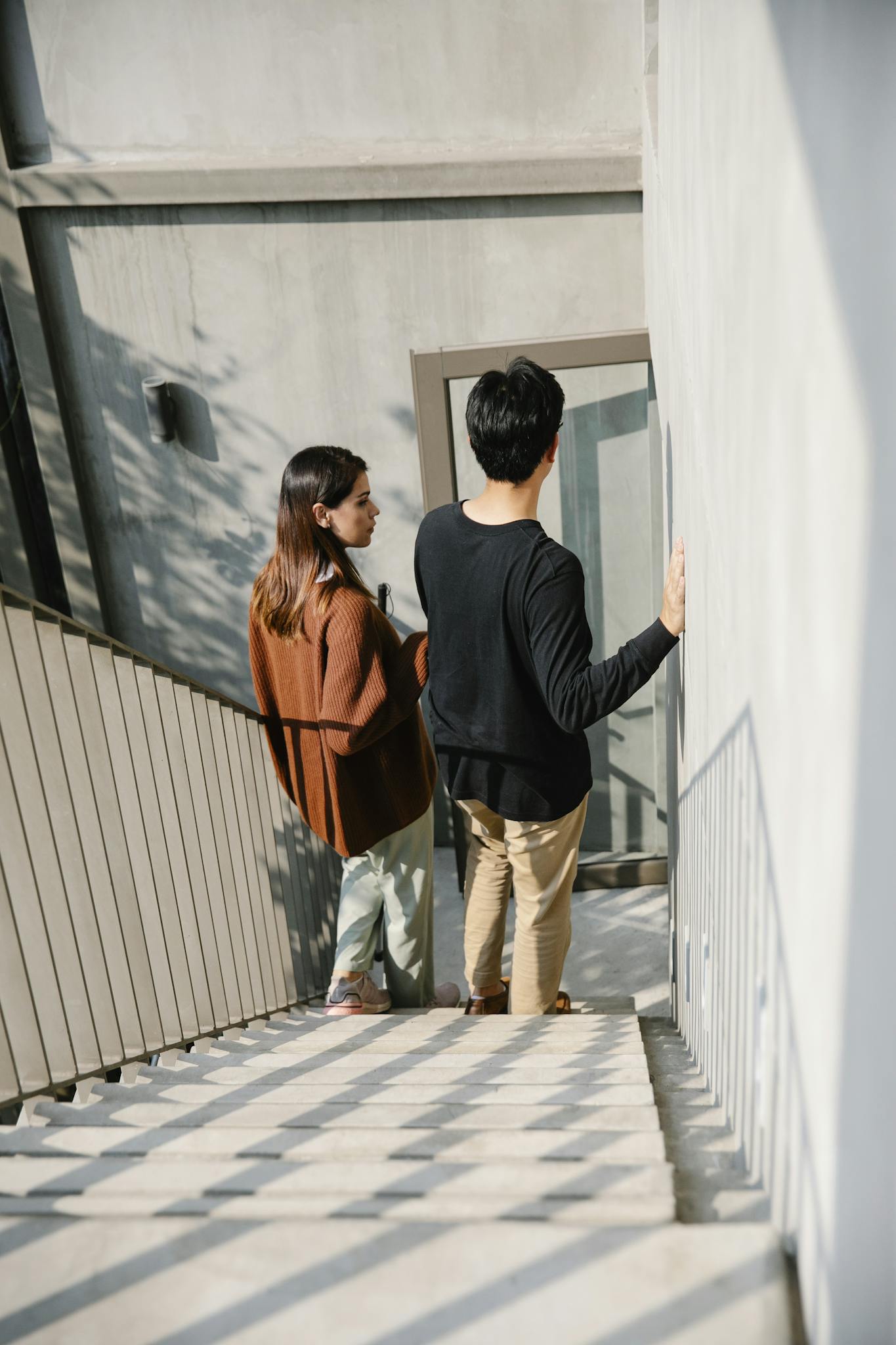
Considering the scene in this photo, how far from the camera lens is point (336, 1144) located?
1662 millimetres

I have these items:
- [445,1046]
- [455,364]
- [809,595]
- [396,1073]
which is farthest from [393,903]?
[809,595]

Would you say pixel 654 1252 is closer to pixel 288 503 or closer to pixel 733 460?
pixel 733 460

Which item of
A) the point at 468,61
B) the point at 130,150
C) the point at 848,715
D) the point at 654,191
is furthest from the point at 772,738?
the point at 130,150

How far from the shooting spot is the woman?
2.66 metres

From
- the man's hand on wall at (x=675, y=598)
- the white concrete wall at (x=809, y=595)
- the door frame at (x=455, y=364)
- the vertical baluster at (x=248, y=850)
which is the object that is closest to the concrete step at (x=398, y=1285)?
the white concrete wall at (x=809, y=595)

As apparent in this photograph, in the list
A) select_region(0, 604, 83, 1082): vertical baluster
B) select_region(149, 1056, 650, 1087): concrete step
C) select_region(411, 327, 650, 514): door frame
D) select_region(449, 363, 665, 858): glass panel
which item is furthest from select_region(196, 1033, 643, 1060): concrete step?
select_region(411, 327, 650, 514): door frame

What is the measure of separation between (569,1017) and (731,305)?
2.32 m

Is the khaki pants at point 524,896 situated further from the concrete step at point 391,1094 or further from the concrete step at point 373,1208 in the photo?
the concrete step at point 373,1208

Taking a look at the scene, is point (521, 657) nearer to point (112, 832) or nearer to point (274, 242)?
point (112, 832)

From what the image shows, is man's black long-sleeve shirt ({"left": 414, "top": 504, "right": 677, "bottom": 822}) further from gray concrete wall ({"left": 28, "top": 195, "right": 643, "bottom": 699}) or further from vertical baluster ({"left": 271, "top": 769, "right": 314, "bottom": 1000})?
gray concrete wall ({"left": 28, "top": 195, "right": 643, "bottom": 699})

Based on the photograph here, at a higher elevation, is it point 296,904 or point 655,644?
point 655,644

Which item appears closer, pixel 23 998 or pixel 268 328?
pixel 23 998

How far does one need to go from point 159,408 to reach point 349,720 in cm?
237

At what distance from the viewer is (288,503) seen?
2662mm
